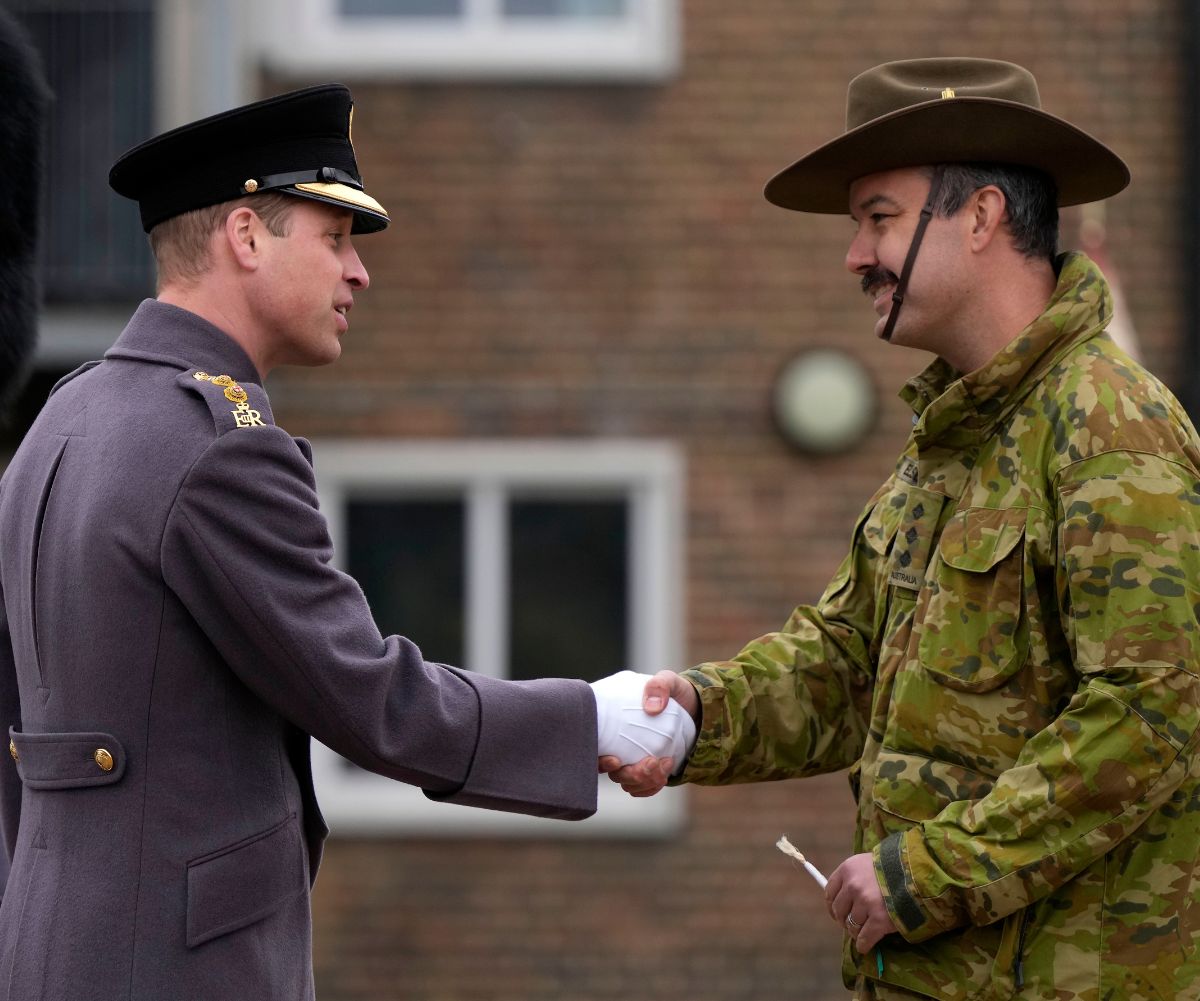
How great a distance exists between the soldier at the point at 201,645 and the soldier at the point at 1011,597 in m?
0.65

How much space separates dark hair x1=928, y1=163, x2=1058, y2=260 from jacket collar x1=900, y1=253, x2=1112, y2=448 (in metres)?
0.07

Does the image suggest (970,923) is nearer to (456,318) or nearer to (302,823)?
(302,823)

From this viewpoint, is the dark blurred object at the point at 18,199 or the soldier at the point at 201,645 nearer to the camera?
the soldier at the point at 201,645

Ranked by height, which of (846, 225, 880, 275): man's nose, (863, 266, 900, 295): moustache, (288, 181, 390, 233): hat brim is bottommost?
(863, 266, 900, 295): moustache

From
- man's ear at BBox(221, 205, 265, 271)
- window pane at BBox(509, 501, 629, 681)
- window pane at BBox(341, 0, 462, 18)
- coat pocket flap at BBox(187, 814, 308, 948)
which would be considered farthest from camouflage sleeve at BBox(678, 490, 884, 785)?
window pane at BBox(341, 0, 462, 18)

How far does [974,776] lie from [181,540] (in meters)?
1.27

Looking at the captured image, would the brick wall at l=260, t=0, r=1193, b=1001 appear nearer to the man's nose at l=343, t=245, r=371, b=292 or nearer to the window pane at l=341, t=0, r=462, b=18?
the window pane at l=341, t=0, r=462, b=18

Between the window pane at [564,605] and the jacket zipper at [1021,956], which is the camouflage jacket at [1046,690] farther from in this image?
the window pane at [564,605]

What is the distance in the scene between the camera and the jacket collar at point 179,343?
9.45 feet

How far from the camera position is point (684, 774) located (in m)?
3.42

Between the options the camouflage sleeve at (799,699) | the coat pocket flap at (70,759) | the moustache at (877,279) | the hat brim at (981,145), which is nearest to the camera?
the coat pocket flap at (70,759)

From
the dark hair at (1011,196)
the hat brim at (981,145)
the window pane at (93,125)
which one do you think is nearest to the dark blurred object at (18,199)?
the hat brim at (981,145)

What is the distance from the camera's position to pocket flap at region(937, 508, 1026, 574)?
2.85 metres

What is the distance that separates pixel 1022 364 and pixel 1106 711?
575mm
